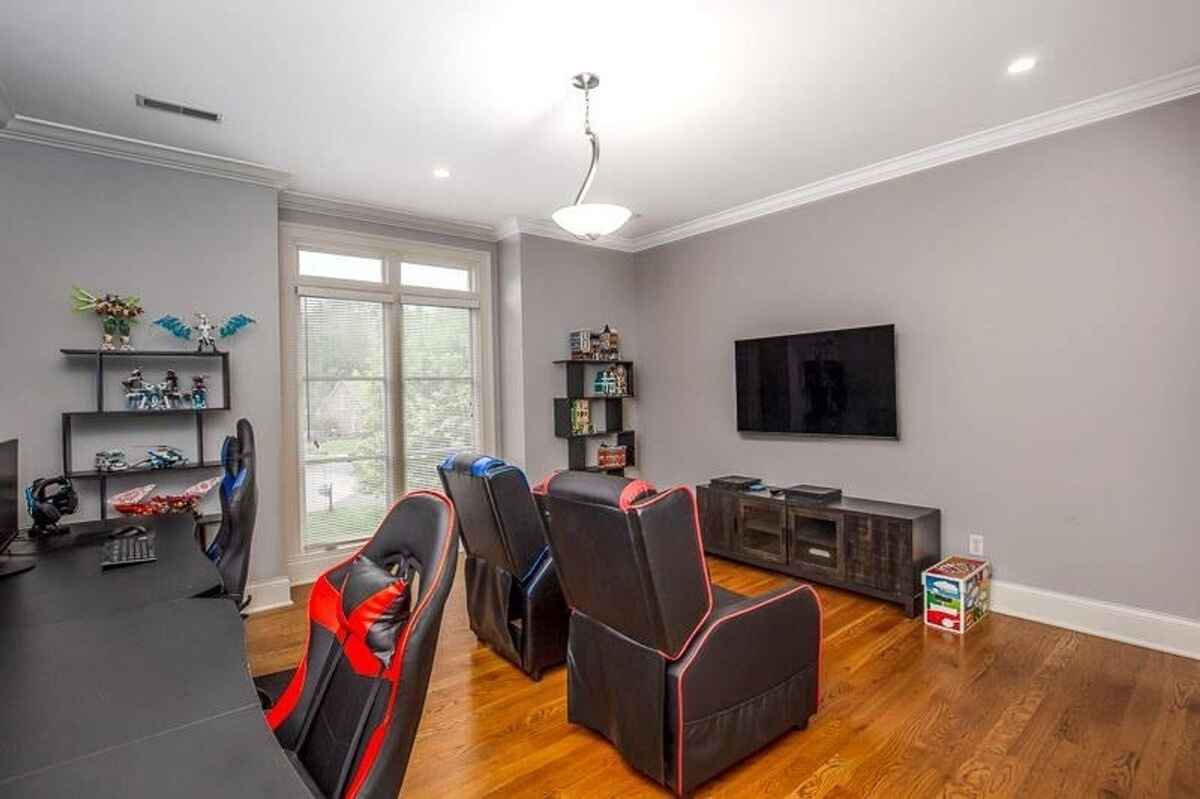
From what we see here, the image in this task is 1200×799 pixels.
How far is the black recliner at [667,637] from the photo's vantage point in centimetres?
187

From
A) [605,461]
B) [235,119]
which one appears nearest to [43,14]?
[235,119]

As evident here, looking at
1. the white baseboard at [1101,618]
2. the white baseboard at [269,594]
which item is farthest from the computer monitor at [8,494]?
the white baseboard at [1101,618]

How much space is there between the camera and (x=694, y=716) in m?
1.94

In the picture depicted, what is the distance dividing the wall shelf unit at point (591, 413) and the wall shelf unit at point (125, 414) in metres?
2.51

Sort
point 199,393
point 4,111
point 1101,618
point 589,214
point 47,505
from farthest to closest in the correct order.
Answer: point 199,393, point 1101,618, point 4,111, point 589,214, point 47,505

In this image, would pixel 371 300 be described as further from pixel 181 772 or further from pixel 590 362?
pixel 181 772

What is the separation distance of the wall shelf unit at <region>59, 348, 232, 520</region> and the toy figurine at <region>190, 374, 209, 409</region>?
4 cm

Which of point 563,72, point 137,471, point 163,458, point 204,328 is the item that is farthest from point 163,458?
point 563,72

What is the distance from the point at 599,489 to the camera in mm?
1938

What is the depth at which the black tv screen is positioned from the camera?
4.00m

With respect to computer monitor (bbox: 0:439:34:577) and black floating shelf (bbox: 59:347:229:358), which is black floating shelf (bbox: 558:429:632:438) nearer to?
black floating shelf (bbox: 59:347:229:358)

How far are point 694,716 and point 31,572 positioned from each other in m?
2.31

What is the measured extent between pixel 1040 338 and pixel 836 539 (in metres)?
1.64

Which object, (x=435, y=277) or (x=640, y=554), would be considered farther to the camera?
(x=435, y=277)
